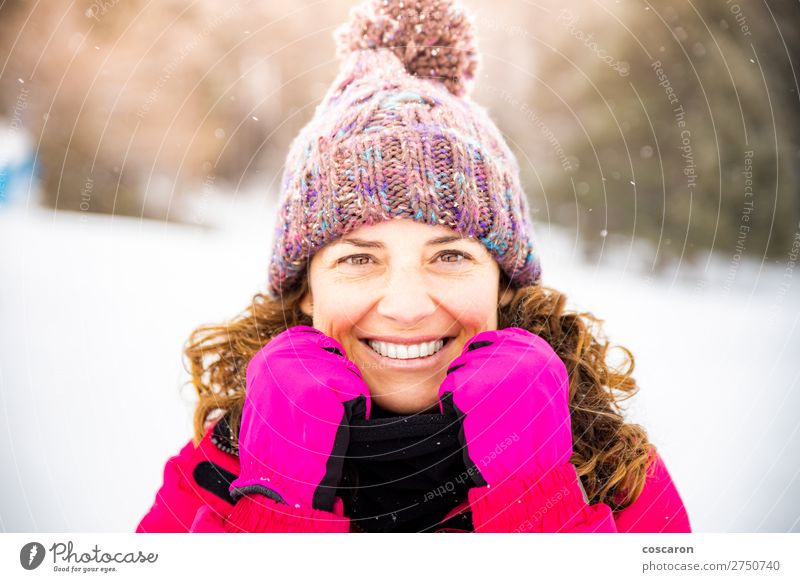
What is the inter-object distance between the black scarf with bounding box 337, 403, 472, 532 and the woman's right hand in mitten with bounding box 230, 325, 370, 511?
0.04m

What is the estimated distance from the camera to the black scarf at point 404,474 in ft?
3.32

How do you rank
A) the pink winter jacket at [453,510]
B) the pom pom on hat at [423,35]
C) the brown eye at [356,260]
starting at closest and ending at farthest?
1. the pink winter jacket at [453,510]
2. the brown eye at [356,260]
3. the pom pom on hat at [423,35]

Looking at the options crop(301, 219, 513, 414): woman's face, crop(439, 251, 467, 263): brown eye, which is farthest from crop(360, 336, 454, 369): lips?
crop(439, 251, 467, 263): brown eye

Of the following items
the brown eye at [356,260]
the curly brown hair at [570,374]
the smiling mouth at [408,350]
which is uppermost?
the brown eye at [356,260]

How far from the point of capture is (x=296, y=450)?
3.20ft

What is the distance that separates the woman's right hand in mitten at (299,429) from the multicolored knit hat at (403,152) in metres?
0.22

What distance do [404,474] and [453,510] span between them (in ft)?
0.37

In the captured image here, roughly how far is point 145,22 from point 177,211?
53 centimetres

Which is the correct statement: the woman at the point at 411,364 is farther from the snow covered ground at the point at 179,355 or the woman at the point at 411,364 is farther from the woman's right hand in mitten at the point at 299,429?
the snow covered ground at the point at 179,355

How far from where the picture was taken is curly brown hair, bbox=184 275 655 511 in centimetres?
110

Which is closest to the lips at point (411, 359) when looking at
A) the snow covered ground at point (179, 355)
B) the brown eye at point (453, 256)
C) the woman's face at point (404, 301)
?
the woman's face at point (404, 301)

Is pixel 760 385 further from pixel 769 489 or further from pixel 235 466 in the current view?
pixel 235 466

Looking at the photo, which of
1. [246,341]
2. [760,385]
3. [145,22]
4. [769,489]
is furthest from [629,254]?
[145,22]

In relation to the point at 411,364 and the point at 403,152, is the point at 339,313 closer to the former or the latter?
the point at 411,364
